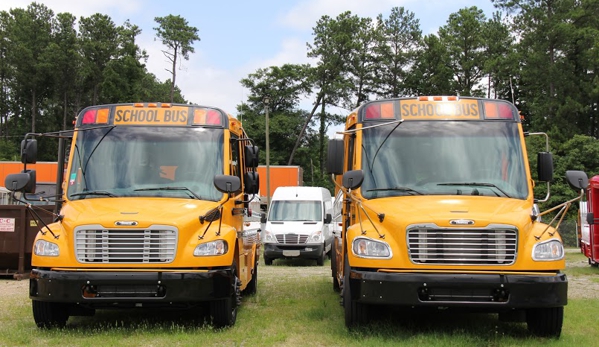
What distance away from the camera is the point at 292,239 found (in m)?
20.1

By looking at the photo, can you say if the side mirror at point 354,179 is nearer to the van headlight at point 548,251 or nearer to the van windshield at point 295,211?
the van headlight at point 548,251

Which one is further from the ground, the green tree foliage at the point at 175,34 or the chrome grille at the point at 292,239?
the green tree foliage at the point at 175,34

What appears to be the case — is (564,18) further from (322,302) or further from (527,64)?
(322,302)

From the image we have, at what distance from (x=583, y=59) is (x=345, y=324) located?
158 ft

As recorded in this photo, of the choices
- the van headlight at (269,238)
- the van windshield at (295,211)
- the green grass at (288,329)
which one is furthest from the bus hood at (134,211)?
the van windshield at (295,211)

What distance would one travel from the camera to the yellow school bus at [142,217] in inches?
281

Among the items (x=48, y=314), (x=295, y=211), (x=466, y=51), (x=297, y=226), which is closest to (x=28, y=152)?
(x=48, y=314)

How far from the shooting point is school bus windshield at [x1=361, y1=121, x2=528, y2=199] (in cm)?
760

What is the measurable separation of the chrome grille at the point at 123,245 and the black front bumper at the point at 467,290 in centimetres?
228

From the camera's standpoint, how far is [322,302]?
10008mm

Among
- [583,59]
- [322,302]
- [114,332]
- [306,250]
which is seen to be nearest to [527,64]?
[583,59]

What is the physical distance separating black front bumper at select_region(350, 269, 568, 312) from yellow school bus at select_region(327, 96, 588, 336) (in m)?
0.01

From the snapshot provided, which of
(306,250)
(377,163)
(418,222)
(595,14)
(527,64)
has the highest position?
(595,14)

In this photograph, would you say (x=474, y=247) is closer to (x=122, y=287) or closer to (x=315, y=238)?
(x=122, y=287)
